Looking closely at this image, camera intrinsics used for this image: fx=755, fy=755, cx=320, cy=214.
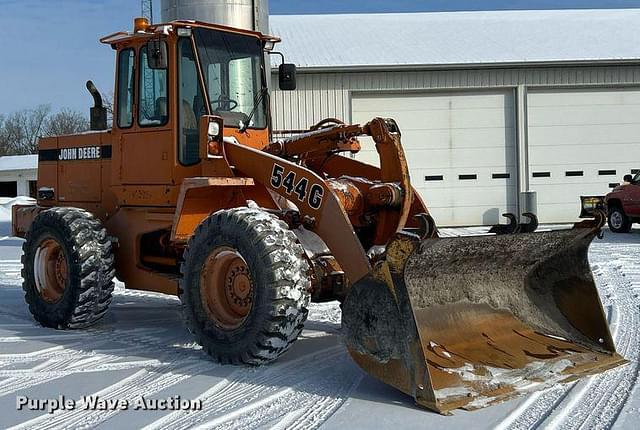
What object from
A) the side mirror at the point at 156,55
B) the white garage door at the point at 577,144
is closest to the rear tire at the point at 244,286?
the side mirror at the point at 156,55

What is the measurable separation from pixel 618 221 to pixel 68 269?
14.4 m

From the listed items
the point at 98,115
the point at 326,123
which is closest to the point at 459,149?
the point at 326,123

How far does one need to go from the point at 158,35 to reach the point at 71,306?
2.75 meters

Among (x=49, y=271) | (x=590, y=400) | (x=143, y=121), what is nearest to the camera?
(x=590, y=400)

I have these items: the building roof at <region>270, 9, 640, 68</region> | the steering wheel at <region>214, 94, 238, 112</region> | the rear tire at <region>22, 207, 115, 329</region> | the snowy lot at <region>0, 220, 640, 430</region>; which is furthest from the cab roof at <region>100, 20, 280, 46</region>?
the building roof at <region>270, 9, 640, 68</region>

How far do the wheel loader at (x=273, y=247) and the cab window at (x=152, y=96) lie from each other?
19 millimetres

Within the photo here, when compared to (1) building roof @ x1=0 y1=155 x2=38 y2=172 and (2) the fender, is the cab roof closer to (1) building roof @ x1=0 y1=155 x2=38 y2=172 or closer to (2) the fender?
(2) the fender

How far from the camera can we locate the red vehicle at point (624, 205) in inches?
690

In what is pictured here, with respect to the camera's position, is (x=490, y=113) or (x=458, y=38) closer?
(x=490, y=113)

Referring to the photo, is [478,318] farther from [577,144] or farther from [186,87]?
[577,144]

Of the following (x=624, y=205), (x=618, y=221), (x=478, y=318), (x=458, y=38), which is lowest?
(x=478, y=318)

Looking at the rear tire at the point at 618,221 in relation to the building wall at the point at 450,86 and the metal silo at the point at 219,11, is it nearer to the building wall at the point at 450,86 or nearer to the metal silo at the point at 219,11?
the building wall at the point at 450,86

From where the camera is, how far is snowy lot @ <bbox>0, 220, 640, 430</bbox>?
182 inches

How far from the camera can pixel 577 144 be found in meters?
20.3
